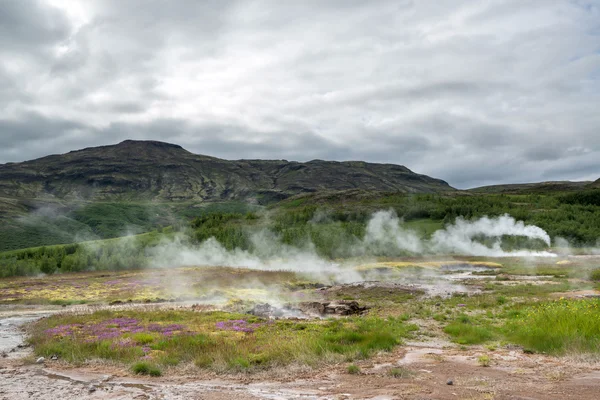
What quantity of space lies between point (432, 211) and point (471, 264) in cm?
6827

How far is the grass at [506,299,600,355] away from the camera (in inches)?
639

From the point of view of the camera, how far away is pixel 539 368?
47.7 ft

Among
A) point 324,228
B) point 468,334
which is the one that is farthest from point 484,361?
point 324,228

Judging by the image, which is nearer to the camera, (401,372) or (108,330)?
(401,372)

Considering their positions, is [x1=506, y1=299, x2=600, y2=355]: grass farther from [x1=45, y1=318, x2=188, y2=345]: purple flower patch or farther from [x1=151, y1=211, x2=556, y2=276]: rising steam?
[x1=151, y1=211, x2=556, y2=276]: rising steam

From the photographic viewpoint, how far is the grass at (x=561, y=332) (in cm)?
1623

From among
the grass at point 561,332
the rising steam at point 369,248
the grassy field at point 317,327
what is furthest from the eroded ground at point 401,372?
the rising steam at point 369,248

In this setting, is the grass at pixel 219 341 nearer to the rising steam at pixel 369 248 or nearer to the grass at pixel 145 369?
the grass at pixel 145 369

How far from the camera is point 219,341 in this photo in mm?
21078

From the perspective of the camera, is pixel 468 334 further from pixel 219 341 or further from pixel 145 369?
pixel 145 369

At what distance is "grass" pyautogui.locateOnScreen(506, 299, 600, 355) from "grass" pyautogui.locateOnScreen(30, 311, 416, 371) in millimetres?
5873

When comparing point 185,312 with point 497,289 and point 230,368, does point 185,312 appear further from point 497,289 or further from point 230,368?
point 497,289

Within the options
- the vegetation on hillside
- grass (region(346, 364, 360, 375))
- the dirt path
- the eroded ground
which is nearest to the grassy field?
the eroded ground

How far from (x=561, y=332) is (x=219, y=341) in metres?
15.8
